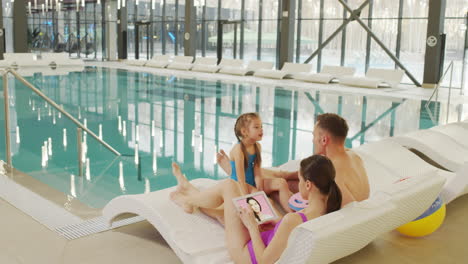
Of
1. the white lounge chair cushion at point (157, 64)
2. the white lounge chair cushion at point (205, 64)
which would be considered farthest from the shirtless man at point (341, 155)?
the white lounge chair cushion at point (157, 64)

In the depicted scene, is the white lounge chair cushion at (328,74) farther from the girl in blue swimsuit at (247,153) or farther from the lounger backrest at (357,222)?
the lounger backrest at (357,222)

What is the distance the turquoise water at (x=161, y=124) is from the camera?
Result: 6652 millimetres

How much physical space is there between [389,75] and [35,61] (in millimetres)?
16635

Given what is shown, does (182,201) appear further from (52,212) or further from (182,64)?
(182,64)

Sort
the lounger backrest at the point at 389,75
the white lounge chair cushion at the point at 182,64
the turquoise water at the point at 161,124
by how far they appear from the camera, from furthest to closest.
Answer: the white lounge chair cushion at the point at 182,64, the lounger backrest at the point at 389,75, the turquoise water at the point at 161,124

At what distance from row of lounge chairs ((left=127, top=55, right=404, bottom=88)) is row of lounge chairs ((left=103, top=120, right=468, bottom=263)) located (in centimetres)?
1269

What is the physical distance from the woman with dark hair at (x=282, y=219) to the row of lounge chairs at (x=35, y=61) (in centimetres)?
2226

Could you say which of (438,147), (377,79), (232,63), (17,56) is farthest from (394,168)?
(17,56)

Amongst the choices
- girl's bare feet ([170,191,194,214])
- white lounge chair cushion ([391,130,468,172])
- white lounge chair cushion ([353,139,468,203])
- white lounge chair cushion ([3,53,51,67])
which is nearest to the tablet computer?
girl's bare feet ([170,191,194,214])

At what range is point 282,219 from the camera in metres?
2.86

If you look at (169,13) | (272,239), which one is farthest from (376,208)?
(169,13)

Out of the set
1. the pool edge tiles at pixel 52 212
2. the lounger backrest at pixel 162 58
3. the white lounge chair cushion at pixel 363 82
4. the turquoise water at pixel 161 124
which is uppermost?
the lounger backrest at pixel 162 58

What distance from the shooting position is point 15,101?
12828 mm

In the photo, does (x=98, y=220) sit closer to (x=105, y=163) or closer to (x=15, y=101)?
(x=105, y=163)
